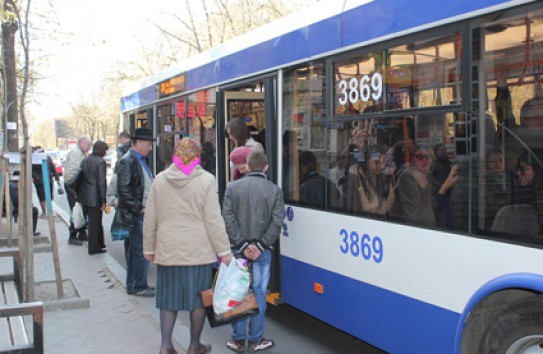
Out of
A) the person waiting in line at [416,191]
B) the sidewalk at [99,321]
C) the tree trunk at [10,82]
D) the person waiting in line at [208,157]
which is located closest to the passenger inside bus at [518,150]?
the person waiting in line at [416,191]

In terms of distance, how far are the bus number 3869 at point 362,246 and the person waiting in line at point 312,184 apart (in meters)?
0.40

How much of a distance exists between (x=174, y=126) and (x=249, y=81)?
2.77 m

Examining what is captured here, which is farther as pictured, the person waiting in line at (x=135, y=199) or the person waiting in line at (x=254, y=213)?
the person waiting in line at (x=135, y=199)

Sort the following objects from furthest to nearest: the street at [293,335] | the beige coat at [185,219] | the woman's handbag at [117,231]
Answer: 1. the woman's handbag at [117,231]
2. the street at [293,335]
3. the beige coat at [185,219]

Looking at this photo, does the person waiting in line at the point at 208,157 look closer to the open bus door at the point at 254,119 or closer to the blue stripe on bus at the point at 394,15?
the open bus door at the point at 254,119

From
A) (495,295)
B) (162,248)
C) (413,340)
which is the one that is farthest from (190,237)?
(495,295)

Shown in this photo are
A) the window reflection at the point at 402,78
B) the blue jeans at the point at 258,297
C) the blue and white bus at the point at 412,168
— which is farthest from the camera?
the blue jeans at the point at 258,297

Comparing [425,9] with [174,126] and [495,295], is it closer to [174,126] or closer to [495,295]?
[495,295]

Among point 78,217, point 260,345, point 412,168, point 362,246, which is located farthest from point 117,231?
point 78,217

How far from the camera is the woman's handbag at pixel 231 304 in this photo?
4277 millimetres

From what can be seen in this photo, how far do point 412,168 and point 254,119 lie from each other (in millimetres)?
3596

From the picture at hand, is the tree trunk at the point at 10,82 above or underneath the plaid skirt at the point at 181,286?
above

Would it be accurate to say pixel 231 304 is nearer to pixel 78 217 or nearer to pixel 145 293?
pixel 145 293

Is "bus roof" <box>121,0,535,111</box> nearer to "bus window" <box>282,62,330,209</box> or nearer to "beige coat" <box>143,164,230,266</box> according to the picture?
"bus window" <box>282,62,330,209</box>
